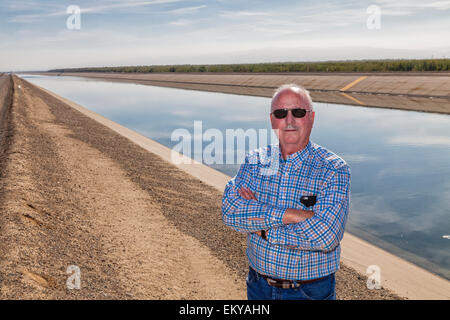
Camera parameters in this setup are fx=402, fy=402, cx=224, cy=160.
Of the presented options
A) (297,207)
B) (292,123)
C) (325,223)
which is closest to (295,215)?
(297,207)

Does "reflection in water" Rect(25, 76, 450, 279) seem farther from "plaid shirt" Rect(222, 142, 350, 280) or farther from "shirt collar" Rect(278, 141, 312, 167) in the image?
"shirt collar" Rect(278, 141, 312, 167)

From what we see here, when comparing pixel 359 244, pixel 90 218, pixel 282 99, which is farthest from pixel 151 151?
pixel 282 99

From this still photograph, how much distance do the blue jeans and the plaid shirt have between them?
2.8 inches

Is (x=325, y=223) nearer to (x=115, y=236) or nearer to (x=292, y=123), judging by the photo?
(x=292, y=123)

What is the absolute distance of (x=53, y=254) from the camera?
24.8 feet

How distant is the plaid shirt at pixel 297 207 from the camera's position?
3.13 m

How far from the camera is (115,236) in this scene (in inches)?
353

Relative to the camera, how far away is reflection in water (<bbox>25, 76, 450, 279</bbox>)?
35.4 feet

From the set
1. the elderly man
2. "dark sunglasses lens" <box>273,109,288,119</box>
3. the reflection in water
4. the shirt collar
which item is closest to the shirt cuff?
the elderly man

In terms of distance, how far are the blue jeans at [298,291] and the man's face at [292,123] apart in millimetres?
1068

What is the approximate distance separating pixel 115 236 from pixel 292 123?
22.1 ft

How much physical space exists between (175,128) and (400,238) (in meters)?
24.3

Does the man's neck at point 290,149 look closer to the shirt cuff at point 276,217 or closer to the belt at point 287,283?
the shirt cuff at point 276,217
